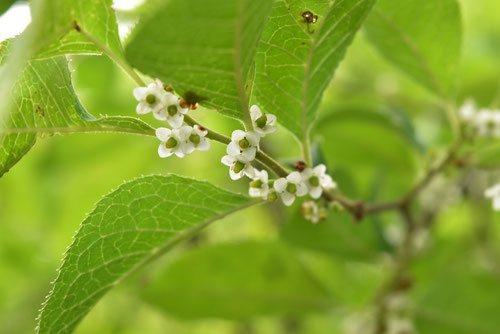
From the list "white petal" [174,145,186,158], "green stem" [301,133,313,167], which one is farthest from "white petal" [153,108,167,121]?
"green stem" [301,133,313,167]

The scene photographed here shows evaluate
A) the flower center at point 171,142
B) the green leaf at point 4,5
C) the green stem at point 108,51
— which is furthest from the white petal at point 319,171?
the green leaf at point 4,5

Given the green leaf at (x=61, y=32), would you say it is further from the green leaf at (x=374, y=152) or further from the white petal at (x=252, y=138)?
the green leaf at (x=374, y=152)

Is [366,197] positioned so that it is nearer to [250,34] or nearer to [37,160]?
[250,34]

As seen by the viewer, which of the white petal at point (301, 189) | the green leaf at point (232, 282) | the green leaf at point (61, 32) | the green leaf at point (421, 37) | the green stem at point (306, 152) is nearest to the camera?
the green leaf at point (61, 32)

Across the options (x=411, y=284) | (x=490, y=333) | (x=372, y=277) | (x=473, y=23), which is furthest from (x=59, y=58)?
(x=473, y=23)

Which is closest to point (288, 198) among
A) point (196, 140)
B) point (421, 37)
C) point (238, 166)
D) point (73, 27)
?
point (238, 166)

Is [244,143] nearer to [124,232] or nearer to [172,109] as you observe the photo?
[172,109]
